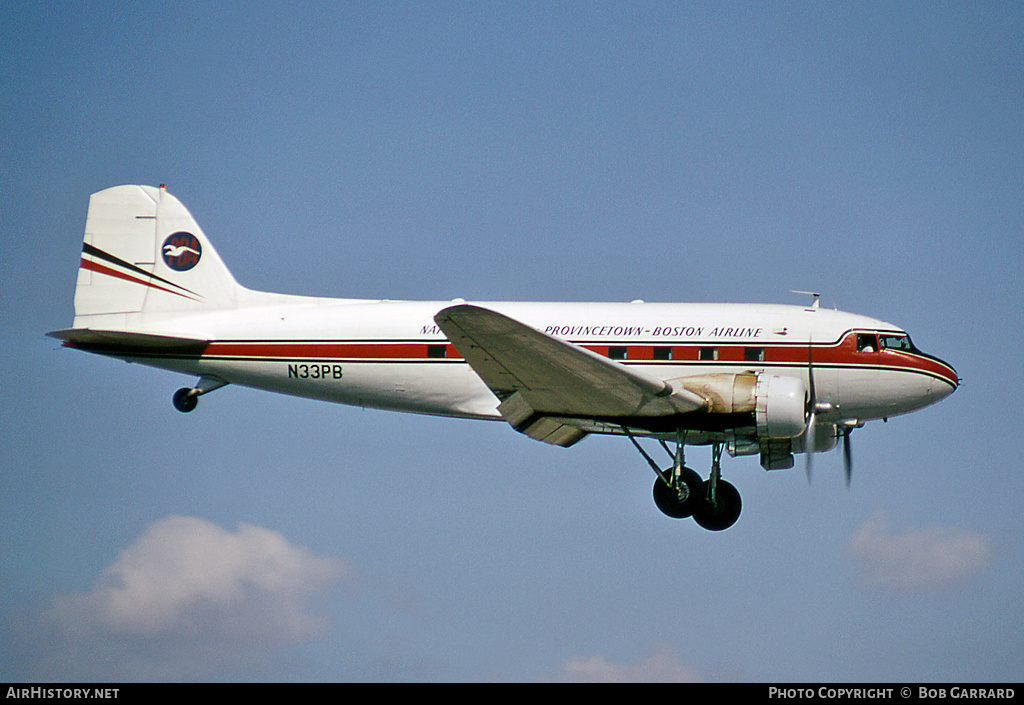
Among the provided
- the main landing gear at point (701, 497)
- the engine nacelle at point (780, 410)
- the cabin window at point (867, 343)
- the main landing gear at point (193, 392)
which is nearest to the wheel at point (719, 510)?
the main landing gear at point (701, 497)

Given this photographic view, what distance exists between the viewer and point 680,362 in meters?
22.2

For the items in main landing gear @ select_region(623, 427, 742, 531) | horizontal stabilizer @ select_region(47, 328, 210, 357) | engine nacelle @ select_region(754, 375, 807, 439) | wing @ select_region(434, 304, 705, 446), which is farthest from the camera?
horizontal stabilizer @ select_region(47, 328, 210, 357)

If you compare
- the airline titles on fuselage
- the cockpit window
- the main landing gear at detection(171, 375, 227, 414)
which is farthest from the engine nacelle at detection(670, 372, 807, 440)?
the main landing gear at detection(171, 375, 227, 414)

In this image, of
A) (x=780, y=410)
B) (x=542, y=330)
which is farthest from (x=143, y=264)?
(x=780, y=410)

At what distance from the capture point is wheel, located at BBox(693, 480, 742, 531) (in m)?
21.9

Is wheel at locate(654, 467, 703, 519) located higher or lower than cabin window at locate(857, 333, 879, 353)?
lower

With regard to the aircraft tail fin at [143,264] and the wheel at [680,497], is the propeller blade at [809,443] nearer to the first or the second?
the wheel at [680,497]

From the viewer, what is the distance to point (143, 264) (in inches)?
1006

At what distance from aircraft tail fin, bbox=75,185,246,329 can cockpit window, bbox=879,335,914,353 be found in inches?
474

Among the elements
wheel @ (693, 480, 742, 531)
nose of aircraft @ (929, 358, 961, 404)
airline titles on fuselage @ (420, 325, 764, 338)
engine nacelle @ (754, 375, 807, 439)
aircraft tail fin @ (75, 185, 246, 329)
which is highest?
aircraft tail fin @ (75, 185, 246, 329)

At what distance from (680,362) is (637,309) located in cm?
140

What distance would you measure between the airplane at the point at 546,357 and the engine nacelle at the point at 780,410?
0.08 feet

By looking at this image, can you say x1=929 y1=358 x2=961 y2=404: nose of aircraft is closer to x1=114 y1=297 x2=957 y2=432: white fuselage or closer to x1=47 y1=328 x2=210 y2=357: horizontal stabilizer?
x1=114 y1=297 x2=957 y2=432: white fuselage
